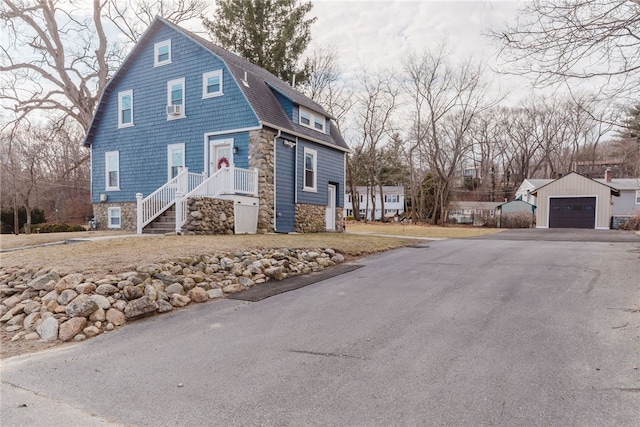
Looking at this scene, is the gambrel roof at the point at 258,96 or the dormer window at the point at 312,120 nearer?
the gambrel roof at the point at 258,96

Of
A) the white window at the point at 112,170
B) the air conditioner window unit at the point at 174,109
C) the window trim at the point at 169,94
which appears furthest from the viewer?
the white window at the point at 112,170

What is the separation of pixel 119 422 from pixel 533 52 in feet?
20.7

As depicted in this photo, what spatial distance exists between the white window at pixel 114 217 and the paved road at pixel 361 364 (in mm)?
12698

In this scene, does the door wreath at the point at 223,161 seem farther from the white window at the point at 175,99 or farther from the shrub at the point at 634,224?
the shrub at the point at 634,224

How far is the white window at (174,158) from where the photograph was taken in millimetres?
15070

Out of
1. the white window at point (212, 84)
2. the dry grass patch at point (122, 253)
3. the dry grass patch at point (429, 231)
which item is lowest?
the dry grass patch at point (429, 231)

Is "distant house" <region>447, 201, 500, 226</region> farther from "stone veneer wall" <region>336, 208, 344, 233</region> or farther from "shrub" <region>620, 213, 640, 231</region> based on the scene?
"stone veneer wall" <region>336, 208, 344, 233</region>

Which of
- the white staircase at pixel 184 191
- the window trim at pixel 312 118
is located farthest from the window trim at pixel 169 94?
the window trim at pixel 312 118

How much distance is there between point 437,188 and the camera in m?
33.5

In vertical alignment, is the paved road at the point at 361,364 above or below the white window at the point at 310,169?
below

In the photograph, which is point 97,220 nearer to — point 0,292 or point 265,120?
point 265,120

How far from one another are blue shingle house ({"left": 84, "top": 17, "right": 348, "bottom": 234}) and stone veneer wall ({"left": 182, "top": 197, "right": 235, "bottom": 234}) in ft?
0.10

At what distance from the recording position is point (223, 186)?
12.2 meters

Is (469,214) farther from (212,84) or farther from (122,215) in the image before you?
(122,215)
